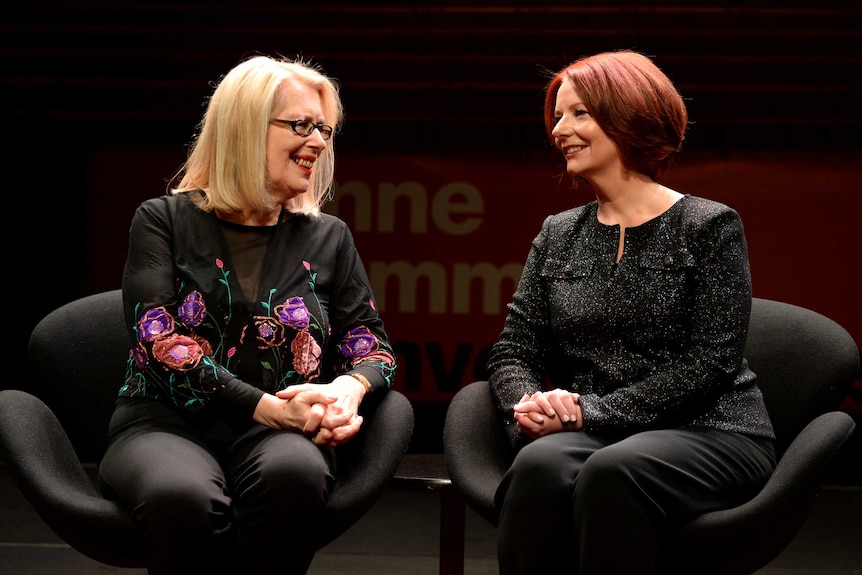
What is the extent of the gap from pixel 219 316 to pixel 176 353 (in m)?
0.13

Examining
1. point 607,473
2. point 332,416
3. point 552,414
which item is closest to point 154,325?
point 332,416

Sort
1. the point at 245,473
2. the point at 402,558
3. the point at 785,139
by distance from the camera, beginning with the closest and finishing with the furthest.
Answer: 1. the point at 245,473
2. the point at 402,558
3. the point at 785,139

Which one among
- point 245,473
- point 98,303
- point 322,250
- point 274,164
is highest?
point 274,164

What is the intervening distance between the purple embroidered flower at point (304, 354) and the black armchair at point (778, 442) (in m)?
0.33

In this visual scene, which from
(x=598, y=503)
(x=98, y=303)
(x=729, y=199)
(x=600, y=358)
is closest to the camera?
(x=598, y=503)

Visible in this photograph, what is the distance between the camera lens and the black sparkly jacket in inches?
88.2

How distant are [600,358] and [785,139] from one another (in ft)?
9.20

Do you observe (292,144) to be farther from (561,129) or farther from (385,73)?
(385,73)

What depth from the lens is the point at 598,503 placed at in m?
1.97

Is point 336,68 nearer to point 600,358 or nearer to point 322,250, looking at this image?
point 322,250

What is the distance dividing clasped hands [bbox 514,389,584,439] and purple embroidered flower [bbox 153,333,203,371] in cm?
71

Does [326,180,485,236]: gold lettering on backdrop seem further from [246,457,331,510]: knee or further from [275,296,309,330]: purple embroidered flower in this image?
[246,457,331,510]: knee

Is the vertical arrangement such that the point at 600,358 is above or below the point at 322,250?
below

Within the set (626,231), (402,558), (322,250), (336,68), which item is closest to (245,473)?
(322,250)
